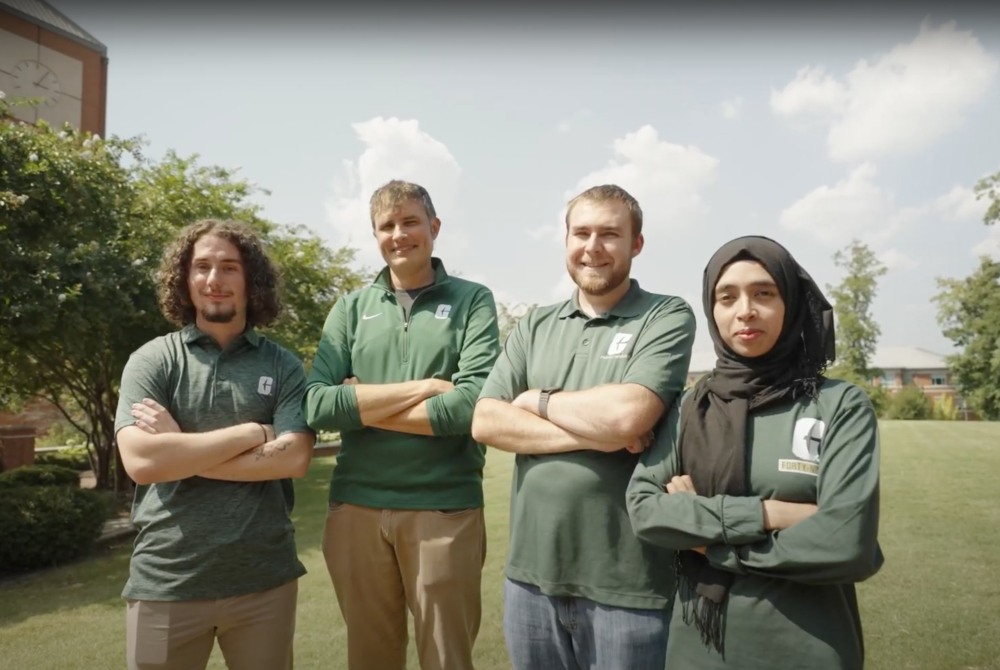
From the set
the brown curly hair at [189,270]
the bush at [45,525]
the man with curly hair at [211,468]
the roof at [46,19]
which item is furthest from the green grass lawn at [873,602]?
the roof at [46,19]

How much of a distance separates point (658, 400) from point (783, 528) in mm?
667

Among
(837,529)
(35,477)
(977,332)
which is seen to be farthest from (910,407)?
(837,529)

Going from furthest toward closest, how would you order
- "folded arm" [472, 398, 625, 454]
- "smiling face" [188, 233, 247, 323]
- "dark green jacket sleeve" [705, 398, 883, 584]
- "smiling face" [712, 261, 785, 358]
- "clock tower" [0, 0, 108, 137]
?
"clock tower" [0, 0, 108, 137] → "smiling face" [188, 233, 247, 323] → "folded arm" [472, 398, 625, 454] → "smiling face" [712, 261, 785, 358] → "dark green jacket sleeve" [705, 398, 883, 584]

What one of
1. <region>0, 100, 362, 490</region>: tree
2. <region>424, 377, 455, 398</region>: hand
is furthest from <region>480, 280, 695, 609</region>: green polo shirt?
<region>0, 100, 362, 490</region>: tree

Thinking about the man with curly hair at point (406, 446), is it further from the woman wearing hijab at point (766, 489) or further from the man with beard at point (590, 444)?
the woman wearing hijab at point (766, 489)

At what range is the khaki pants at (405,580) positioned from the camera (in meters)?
3.25

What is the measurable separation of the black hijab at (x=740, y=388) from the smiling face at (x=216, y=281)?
2057mm

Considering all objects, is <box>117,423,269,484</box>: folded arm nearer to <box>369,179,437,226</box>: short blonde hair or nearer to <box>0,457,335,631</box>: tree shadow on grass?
<box>369,179,437,226</box>: short blonde hair

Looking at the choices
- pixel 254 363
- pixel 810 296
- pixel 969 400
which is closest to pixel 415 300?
pixel 254 363

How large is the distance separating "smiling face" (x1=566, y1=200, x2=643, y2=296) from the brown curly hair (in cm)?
147

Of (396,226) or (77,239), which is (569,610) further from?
(77,239)

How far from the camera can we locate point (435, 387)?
127 inches

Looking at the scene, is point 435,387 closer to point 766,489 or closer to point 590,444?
point 590,444

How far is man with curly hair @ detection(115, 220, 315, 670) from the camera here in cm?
283
